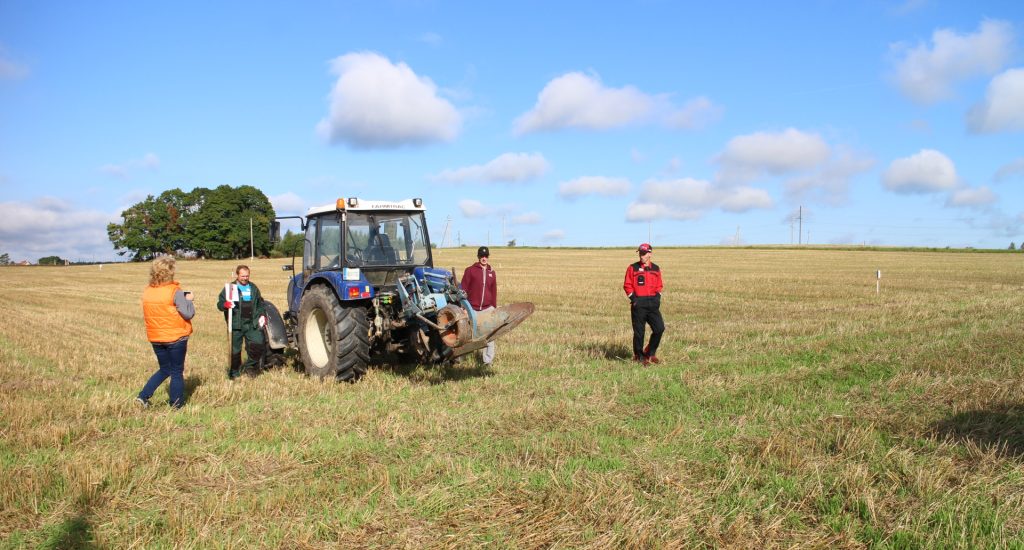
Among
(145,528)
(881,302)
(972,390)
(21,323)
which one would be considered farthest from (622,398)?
(21,323)

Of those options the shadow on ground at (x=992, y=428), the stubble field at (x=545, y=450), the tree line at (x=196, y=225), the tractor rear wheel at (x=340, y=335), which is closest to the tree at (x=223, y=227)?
the tree line at (x=196, y=225)

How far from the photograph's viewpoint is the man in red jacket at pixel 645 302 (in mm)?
9102

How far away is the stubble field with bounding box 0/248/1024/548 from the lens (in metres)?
3.84

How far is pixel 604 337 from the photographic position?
37.9 feet

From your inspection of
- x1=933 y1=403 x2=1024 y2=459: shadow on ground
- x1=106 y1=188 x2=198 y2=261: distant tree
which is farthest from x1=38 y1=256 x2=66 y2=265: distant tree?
x1=933 y1=403 x2=1024 y2=459: shadow on ground

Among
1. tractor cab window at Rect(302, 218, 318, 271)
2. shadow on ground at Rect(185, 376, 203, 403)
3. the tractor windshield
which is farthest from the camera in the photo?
tractor cab window at Rect(302, 218, 318, 271)

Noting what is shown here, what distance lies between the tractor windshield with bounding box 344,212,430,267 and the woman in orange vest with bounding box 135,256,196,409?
204 centimetres

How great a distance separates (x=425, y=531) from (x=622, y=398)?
338cm

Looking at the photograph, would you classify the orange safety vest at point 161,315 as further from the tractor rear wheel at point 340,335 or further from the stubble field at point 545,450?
the tractor rear wheel at point 340,335

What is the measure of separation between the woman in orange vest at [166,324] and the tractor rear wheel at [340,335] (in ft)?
4.99

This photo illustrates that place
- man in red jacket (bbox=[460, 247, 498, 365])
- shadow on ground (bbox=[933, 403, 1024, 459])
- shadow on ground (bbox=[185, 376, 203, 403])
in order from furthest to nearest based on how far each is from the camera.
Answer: man in red jacket (bbox=[460, 247, 498, 365])
shadow on ground (bbox=[185, 376, 203, 403])
shadow on ground (bbox=[933, 403, 1024, 459])

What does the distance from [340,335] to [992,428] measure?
240 inches

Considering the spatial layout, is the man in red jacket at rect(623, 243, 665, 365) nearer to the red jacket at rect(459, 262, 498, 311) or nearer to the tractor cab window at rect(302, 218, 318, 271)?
the red jacket at rect(459, 262, 498, 311)

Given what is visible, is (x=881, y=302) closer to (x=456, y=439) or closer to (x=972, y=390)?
(x=972, y=390)
